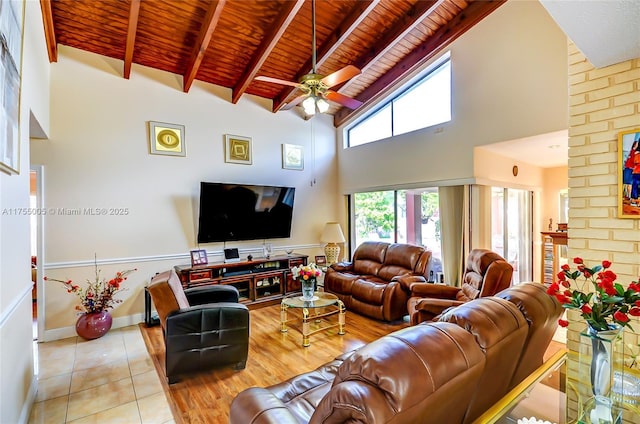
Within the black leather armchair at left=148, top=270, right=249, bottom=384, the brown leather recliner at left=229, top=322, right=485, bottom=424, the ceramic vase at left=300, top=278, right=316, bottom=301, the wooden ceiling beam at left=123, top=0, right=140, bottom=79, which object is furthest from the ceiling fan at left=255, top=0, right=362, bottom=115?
the brown leather recliner at left=229, top=322, right=485, bottom=424

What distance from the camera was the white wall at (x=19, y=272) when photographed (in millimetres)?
1789

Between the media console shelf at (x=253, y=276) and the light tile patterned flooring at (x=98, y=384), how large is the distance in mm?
1067

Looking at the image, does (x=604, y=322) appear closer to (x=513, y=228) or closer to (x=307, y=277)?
(x=307, y=277)

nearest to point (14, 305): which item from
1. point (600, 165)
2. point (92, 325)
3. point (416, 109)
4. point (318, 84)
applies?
point (92, 325)

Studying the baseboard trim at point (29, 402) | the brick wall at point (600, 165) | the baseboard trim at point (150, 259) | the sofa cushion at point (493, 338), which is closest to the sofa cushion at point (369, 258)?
the baseboard trim at point (150, 259)

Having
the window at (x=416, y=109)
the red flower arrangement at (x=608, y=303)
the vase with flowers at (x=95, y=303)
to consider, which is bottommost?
the vase with flowers at (x=95, y=303)

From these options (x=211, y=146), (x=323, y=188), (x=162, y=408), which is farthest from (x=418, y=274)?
(x=211, y=146)

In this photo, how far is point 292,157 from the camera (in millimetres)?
5879

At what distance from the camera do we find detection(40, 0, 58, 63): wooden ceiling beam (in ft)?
10.1

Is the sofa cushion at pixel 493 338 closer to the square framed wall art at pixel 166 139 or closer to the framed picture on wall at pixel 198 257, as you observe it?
the framed picture on wall at pixel 198 257

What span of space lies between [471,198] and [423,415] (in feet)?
13.1

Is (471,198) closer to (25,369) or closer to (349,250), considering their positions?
(349,250)

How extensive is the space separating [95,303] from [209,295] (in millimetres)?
1574

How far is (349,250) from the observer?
6.50 m
